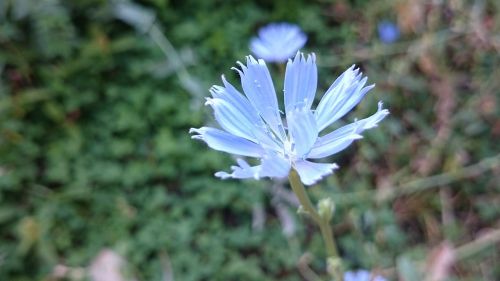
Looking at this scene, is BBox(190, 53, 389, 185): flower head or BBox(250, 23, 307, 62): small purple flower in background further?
BBox(250, 23, 307, 62): small purple flower in background

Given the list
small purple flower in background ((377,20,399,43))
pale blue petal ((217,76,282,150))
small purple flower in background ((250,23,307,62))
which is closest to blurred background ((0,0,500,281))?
small purple flower in background ((377,20,399,43))

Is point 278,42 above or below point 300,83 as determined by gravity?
above

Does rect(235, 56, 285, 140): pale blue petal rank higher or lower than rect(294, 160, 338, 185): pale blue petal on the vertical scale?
higher

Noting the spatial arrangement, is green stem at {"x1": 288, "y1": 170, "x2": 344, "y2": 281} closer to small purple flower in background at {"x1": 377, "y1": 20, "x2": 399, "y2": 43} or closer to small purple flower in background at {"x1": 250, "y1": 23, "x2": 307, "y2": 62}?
small purple flower in background at {"x1": 250, "y1": 23, "x2": 307, "y2": 62}

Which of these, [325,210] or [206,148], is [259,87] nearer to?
[325,210]

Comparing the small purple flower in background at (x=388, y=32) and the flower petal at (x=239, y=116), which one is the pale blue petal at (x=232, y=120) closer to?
the flower petal at (x=239, y=116)

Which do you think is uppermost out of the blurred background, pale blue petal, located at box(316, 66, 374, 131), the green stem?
the blurred background

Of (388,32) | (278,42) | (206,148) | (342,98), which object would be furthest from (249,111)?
(388,32)
